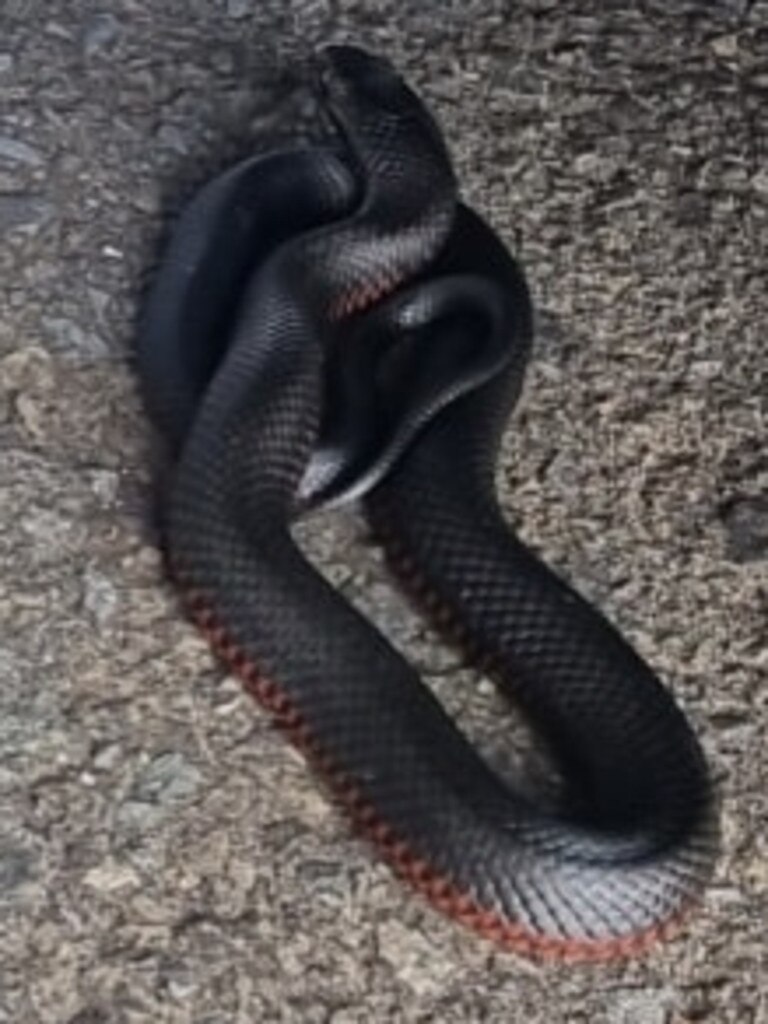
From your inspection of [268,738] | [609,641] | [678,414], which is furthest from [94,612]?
[678,414]

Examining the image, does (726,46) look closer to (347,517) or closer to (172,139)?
(172,139)

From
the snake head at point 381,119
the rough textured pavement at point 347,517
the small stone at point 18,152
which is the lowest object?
the rough textured pavement at point 347,517

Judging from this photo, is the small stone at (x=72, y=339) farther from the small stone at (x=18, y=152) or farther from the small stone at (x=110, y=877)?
the small stone at (x=110, y=877)

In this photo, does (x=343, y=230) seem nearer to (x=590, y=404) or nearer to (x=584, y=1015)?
(x=590, y=404)

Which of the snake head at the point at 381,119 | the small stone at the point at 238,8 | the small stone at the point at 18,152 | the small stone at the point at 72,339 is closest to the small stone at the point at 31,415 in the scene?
the small stone at the point at 72,339

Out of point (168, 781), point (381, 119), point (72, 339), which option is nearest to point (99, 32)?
point (381, 119)

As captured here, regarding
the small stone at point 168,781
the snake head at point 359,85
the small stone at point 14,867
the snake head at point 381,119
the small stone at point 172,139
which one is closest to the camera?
the small stone at point 14,867
